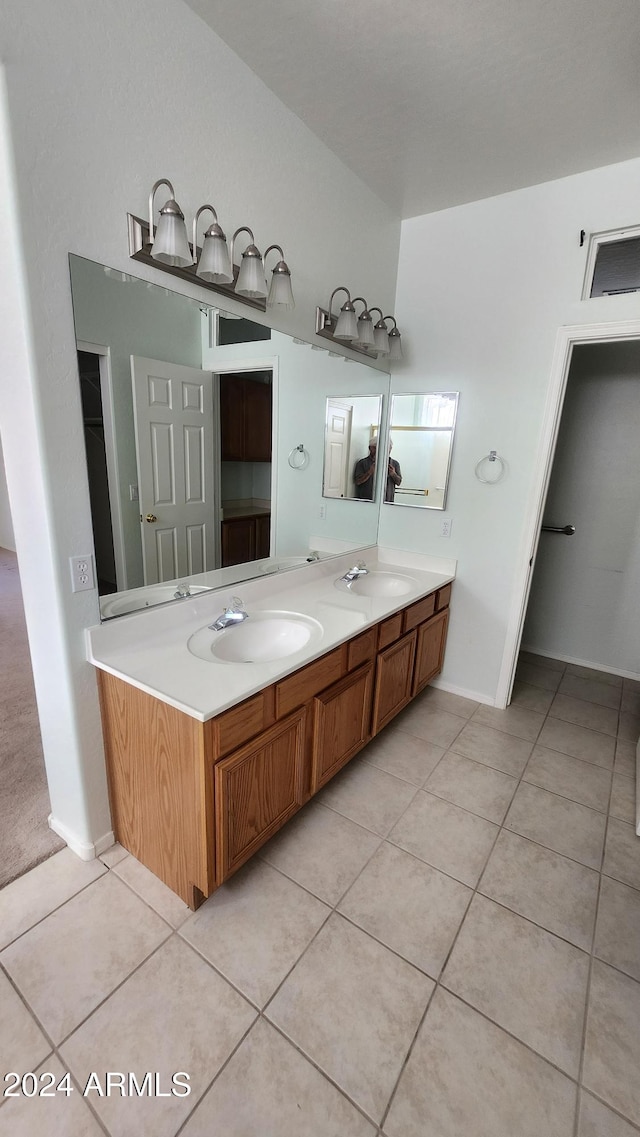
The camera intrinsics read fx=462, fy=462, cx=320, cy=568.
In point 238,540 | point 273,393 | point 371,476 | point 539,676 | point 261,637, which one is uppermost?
point 273,393

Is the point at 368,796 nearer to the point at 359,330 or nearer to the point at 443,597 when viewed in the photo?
the point at 443,597

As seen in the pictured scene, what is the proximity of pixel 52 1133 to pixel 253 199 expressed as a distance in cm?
266

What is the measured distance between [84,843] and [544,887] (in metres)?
1.62

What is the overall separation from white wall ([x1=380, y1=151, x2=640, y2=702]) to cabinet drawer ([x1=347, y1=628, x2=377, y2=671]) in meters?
0.99

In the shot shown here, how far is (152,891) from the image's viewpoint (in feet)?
5.05

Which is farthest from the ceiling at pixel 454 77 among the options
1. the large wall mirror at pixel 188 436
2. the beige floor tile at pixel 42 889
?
the beige floor tile at pixel 42 889

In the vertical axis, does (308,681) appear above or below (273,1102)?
above

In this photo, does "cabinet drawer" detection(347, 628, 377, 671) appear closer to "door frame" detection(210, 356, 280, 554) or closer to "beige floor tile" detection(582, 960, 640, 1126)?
"door frame" detection(210, 356, 280, 554)

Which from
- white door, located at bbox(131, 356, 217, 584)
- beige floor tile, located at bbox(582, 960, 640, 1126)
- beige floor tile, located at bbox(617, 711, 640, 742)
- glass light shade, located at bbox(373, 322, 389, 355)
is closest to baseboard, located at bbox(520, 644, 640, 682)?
beige floor tile, located at bbox(617, 711, 640, 742)

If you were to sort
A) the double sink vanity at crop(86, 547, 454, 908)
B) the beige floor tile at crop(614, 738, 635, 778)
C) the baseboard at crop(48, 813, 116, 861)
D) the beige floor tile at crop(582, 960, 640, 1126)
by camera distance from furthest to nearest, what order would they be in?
the beige floor tile at crop(614, 738, 635, 778) < the baseboard at crop(48, 813, 116, 861) < the double sink vanity at crop(86, 547, 454, 908) < the beige floor tile at crop(582, 960, 640, 1126)

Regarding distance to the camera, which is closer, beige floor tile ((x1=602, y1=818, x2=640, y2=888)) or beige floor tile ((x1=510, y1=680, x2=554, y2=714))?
beige floor tile ((x1=602, y1=818, x2=640, y2=888))

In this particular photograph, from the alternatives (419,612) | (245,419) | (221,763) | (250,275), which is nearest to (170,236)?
(250,275)

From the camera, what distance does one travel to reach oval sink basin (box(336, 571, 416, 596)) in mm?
2549

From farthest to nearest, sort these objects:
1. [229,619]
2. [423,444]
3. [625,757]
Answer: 1. [423,444]
2. [625,757]
3. [229,619]
